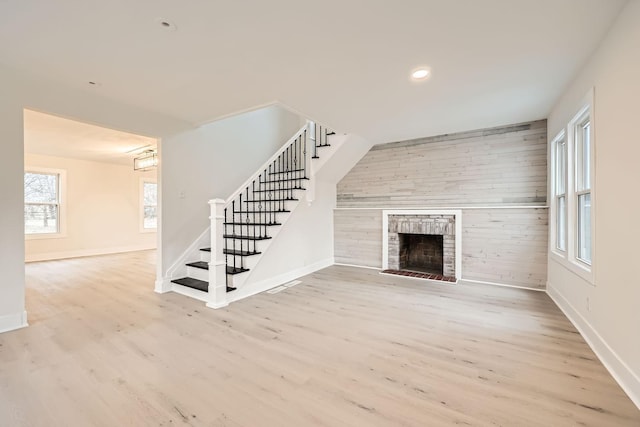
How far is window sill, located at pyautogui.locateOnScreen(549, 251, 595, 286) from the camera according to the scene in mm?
2400

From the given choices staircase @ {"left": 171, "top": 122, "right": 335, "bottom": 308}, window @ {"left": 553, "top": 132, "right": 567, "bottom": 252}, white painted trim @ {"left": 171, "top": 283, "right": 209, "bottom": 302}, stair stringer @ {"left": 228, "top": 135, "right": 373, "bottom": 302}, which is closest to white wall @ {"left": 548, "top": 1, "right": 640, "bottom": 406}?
window @ {"left": 553, "top": 132, "right": 567, "bottom": 252}

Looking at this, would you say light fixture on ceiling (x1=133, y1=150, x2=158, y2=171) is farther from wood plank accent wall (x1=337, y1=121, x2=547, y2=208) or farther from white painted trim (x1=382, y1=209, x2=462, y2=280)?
white painted trim (x1=382, y1=209, x2=462, y2=280)

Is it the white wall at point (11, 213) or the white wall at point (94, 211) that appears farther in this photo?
the white wall at point (94, 211)

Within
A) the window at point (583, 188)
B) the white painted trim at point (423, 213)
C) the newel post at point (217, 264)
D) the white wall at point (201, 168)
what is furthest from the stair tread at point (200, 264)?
the window at point (583, 188)

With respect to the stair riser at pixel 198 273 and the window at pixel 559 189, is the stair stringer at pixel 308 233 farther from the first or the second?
the window at pixel 559 189

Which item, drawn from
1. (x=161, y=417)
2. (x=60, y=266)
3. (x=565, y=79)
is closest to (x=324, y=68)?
(x=565, y=79)

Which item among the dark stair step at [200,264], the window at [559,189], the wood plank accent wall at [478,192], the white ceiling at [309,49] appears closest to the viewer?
the white ceiling at [309,49]

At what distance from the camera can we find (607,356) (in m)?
2.03

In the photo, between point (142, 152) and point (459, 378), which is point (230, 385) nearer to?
point (459, 378)

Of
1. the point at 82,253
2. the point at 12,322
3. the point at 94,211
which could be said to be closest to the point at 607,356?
the point at 12,322

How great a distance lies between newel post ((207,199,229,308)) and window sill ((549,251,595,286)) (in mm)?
3605

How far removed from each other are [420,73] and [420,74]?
0.07 ft

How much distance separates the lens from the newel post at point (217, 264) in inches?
129

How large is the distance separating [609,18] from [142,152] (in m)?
7.30
